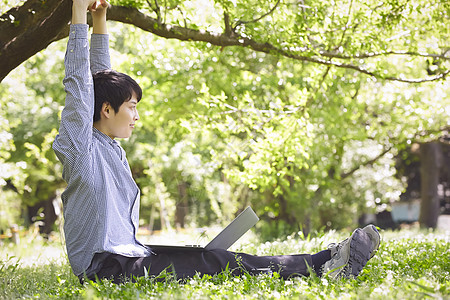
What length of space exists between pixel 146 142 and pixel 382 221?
929cm

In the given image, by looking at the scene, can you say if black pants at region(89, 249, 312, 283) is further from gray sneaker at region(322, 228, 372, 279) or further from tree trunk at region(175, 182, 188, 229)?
tree trunk at region(175, 182, 188, 229)

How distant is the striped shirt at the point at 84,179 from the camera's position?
2.76 m

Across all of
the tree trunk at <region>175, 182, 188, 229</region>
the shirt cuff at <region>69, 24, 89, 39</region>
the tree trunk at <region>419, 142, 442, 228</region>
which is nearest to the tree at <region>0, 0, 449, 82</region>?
the shirt cuff at <region>69, 24, 89, 39</region>

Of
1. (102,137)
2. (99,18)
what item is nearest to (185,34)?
(99,18)

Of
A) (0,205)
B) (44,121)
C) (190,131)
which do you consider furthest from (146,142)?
(190,131)

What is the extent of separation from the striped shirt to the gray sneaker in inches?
45.1

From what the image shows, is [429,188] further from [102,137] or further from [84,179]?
[84,179]

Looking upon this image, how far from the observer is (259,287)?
8.61 ft

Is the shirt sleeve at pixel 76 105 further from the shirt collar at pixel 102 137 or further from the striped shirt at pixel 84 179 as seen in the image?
the shirt collar at pixel 102 137

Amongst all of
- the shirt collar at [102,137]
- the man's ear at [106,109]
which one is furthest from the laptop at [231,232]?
the man's ear at [106,109]

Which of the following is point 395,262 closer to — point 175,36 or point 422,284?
point 422,284

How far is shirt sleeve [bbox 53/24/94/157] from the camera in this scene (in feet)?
9.03

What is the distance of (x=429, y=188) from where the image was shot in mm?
13414

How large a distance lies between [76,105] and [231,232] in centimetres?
114
